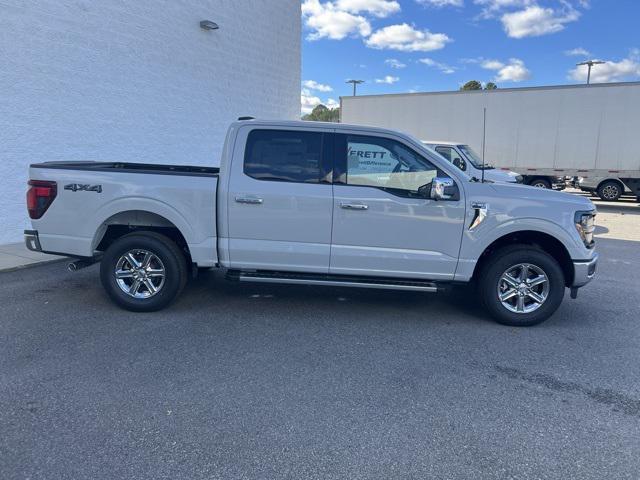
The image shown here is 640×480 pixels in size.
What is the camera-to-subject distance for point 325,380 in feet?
11.6

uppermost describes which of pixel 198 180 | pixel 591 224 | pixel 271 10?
pixel 271 10

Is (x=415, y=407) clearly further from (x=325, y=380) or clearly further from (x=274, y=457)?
(x=274, y=457)

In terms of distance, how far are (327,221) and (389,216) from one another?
25.1 inches

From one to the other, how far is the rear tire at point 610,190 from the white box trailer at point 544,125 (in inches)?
13.7

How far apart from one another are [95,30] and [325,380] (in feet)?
27.4

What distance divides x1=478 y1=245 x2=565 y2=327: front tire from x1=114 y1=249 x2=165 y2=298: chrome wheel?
11.4 feet

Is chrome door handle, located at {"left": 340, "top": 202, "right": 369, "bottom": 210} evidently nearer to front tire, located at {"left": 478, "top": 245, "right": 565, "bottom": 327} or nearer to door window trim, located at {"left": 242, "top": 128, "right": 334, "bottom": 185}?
door window trim, located at {"left": 242, "top": 128, "right": 334, "bottom": 185}

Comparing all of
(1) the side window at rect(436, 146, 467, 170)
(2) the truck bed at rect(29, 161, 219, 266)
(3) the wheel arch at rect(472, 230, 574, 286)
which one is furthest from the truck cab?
(2) the truck bed at rect(29, 161, 219, 266)

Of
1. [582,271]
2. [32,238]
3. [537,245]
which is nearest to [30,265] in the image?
[32,238]

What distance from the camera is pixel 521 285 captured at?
4723 mm

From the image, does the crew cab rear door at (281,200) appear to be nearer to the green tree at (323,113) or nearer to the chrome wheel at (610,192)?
the chrome wheel at (610,192)

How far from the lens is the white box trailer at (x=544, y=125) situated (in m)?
14.8

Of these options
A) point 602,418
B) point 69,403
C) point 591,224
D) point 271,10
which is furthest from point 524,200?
point 271,10

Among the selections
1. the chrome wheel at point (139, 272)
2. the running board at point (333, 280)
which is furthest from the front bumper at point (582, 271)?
the chrome wheel at point (139, 272)
